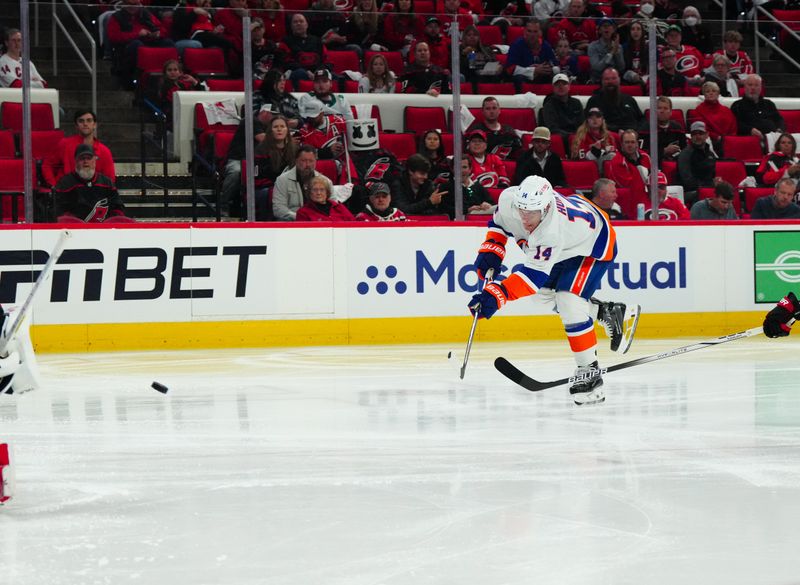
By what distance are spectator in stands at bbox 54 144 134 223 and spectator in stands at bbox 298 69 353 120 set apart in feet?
5.04

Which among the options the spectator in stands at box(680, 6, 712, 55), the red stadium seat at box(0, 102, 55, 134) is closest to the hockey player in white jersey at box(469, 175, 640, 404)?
the red stadium seat at box(0, 102, 55, 134)

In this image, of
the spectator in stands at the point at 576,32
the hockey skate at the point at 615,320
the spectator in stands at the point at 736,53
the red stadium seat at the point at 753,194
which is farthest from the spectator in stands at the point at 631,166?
the hockey skate at the point at 615,320

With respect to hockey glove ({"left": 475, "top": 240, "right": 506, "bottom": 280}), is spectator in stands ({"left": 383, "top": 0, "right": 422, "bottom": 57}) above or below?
above

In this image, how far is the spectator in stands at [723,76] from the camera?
10.2m

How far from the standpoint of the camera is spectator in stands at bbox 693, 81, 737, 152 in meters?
9.58

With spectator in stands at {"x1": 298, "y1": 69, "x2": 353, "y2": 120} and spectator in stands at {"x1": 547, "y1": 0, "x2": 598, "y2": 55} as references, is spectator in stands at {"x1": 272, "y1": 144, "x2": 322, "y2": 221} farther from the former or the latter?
spectator in stands at {"x1": 547, "y1": 0, "x2": 598, "y2": 55}

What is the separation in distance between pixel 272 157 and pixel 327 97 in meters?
0.64

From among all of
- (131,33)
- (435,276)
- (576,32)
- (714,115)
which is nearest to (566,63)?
(576,32)

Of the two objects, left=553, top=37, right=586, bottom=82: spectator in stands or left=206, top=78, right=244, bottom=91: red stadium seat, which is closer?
left=206, top=78, right=244, bottom=91: red stadium seat

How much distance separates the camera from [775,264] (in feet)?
30.5

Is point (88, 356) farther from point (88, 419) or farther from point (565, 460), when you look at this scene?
point (565, 460)

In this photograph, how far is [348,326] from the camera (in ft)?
28.2

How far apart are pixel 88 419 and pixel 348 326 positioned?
3475mm

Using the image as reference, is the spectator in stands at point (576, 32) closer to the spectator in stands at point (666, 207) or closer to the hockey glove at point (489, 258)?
the spectator in stands at point (666, 207)
